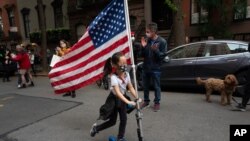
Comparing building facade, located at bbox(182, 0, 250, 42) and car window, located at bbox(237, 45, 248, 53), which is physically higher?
building facade, located at bbox(182, 0, 250, 42)

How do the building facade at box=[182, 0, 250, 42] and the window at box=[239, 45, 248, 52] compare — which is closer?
the window at box=[239, 45, 248, 52]

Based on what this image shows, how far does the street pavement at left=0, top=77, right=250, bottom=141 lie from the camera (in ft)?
14.8

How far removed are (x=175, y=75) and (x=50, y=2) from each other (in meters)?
18.1

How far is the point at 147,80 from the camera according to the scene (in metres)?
5.87

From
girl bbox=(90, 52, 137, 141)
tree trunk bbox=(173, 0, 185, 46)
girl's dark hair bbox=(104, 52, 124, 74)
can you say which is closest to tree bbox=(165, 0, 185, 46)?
tree trunk bbox=(173, 0, 185, 46)

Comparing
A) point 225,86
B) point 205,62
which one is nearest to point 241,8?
point 205,62

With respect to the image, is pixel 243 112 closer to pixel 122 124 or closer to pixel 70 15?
pixel 122 124

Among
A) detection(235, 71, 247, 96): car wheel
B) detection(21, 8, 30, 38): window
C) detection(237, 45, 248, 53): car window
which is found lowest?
detection(235, 71, 247, 96): car wheel

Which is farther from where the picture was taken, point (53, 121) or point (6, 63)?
point (6, 63)

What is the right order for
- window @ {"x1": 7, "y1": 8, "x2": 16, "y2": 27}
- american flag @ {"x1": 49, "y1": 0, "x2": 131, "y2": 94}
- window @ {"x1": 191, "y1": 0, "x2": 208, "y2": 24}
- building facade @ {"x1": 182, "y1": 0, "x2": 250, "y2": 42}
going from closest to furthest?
american flag @ {"x1": 49, "y1": 0, "x2": 131, "y2": 94} < building facade @ {"x1": 182, "y1": 0, "x2": 250, "y2": 42} < window @ {"x1": 191, "y1": 0, "x2": 208, "y2": 24} < window @ {"x1": 7, "y1": 8, "x2": 16, "y2": 27}

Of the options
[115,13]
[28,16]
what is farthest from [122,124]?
[28,16]

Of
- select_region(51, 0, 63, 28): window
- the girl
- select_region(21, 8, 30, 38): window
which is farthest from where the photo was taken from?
select_region(21, 8, 30, 38): window

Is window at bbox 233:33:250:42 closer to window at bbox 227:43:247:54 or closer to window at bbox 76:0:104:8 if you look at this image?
window at bbox 227:43:247:54

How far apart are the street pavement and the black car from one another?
0.51m
